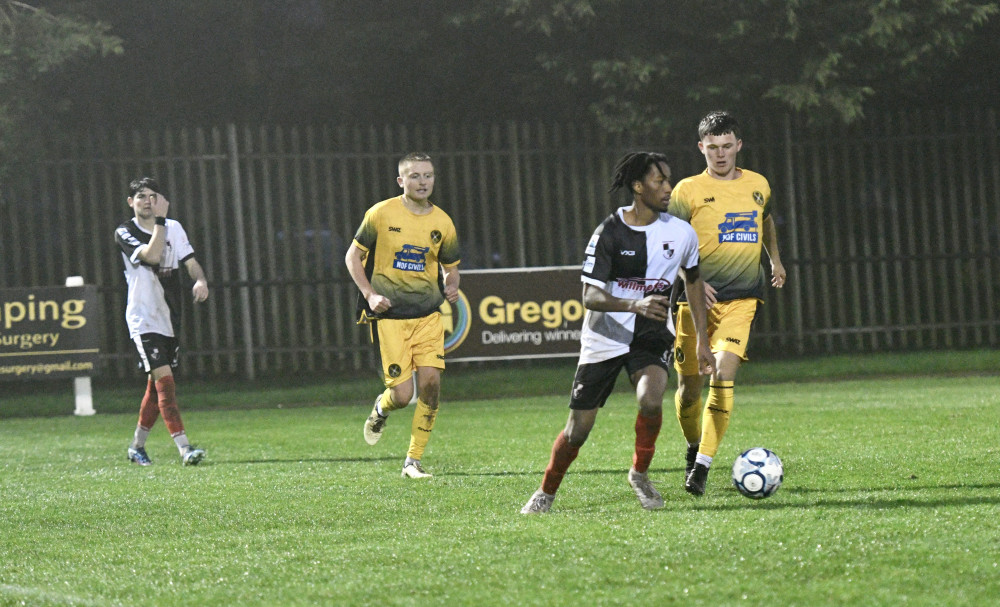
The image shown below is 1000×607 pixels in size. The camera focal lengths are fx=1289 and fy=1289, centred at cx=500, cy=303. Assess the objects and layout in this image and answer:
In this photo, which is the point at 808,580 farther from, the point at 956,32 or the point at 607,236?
the point at 956,32

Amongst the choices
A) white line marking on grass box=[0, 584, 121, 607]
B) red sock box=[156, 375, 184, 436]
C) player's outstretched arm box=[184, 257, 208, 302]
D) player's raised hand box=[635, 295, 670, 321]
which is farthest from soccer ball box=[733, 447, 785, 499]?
red sock box=[156, 375, 184, 436]

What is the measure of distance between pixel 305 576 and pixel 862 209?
16.4m

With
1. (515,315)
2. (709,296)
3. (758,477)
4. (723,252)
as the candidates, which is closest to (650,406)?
(758,477)

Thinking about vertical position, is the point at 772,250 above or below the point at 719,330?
above

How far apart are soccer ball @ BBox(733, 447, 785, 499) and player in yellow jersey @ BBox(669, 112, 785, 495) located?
0.64 meters

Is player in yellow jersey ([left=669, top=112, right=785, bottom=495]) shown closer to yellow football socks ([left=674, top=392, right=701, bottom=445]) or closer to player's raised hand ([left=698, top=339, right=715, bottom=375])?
yellow football socks ([left=674, top=392, right=701, bottom=445])

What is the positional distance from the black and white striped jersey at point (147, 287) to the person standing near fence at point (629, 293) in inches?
177

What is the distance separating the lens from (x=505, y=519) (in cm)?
636

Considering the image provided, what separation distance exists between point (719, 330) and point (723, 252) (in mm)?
452

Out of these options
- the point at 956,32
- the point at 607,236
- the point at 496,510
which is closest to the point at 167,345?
the point at 496,510

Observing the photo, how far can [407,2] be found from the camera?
2100 centimetres

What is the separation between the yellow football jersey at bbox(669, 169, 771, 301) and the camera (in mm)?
7457

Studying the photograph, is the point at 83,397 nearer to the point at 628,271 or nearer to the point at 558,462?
the point at 558,462

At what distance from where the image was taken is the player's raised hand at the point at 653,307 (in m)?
6.11
